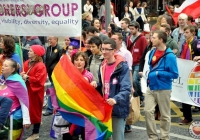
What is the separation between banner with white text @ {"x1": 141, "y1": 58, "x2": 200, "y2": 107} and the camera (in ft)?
28.3

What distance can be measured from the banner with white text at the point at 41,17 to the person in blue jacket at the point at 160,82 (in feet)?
4.04

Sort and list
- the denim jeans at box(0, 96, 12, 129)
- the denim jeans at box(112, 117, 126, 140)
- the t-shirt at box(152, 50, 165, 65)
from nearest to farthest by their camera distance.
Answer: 1. the denim jeans at box(0, 96, 12, 129)
2. the denim jeans at box(112, 117, 126, 140)
3. the t-shirt at box(152, 50, 165, 65)

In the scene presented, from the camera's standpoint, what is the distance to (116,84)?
6.12 meters

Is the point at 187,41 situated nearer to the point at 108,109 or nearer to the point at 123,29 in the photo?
the point at 123,29

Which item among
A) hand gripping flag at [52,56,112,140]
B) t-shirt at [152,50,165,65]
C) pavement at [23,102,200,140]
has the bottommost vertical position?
pavement at [23,102,200,140]

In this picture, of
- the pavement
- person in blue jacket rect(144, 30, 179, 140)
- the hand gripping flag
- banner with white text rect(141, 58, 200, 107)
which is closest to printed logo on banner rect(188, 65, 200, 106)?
banner with white text rect(141, 58, 200, 107)

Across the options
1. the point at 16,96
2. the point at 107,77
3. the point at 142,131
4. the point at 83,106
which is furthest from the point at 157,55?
the point at 16,96

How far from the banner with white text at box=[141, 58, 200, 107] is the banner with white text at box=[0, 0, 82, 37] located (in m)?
1.97

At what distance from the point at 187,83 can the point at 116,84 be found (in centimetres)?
313

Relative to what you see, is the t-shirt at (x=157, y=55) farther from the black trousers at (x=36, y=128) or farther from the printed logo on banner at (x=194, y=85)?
the black trousers at (x=36, y=128)

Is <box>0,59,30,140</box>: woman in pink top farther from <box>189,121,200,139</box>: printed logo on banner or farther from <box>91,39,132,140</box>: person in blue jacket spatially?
<box>189,121,200,139</box>: printed logo on banner

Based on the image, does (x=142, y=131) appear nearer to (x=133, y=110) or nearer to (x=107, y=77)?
(x=133, y=110)

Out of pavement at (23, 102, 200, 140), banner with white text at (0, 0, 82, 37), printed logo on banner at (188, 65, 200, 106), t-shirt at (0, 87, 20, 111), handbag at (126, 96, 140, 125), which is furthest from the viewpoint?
printed logo on banner at (188, 65, 200, 106)

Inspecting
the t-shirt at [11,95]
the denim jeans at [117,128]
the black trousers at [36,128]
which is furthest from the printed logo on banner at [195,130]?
the t-shirt at [11,95]
